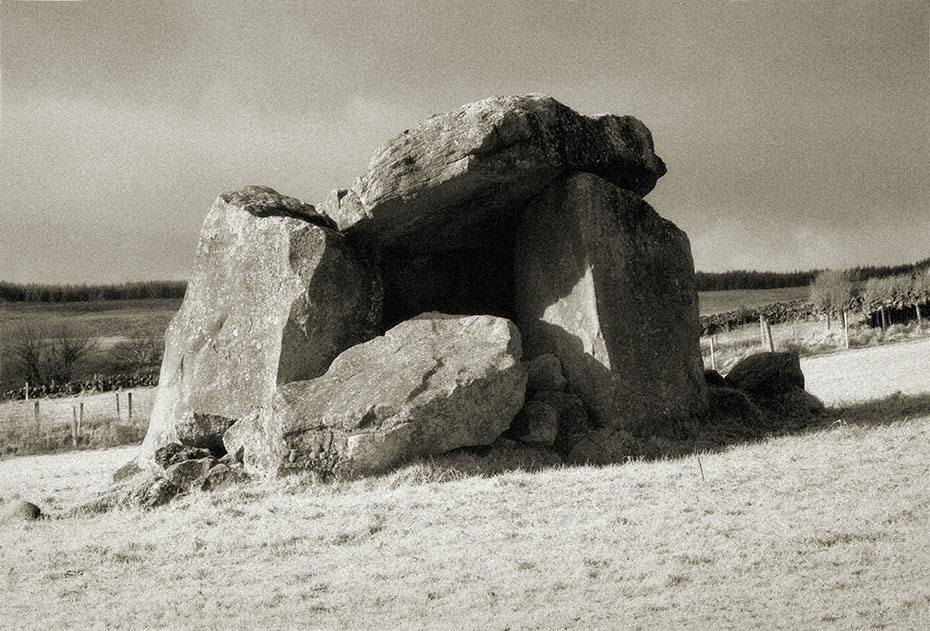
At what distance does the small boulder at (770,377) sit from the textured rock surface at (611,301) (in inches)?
74.1

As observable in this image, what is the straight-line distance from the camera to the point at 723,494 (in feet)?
28.6

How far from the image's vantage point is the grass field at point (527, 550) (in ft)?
18.7

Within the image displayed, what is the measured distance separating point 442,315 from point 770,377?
19.9 feet

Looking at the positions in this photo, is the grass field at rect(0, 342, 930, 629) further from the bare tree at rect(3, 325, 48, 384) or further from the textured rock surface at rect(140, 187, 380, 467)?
the bare tree at rect(3, 325, 48, 384)

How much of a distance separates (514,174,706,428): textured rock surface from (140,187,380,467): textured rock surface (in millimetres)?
2719

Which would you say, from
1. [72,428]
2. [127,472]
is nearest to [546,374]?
[127,472]

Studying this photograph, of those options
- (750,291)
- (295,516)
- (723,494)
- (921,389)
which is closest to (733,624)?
(723,494)

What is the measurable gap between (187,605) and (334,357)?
265 inches

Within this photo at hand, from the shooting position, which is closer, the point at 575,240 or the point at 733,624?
the point at 733,624

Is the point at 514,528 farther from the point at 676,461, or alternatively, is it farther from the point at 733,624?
the point at 676,461

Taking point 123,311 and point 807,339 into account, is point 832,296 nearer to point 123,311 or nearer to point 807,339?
point 807,339

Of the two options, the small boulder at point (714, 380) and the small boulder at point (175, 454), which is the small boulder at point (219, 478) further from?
the small boulder at point (714, 380)

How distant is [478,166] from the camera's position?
466 inches

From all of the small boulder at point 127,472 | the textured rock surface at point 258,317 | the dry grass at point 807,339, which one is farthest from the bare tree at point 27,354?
the textured rock surface at point 258,317
